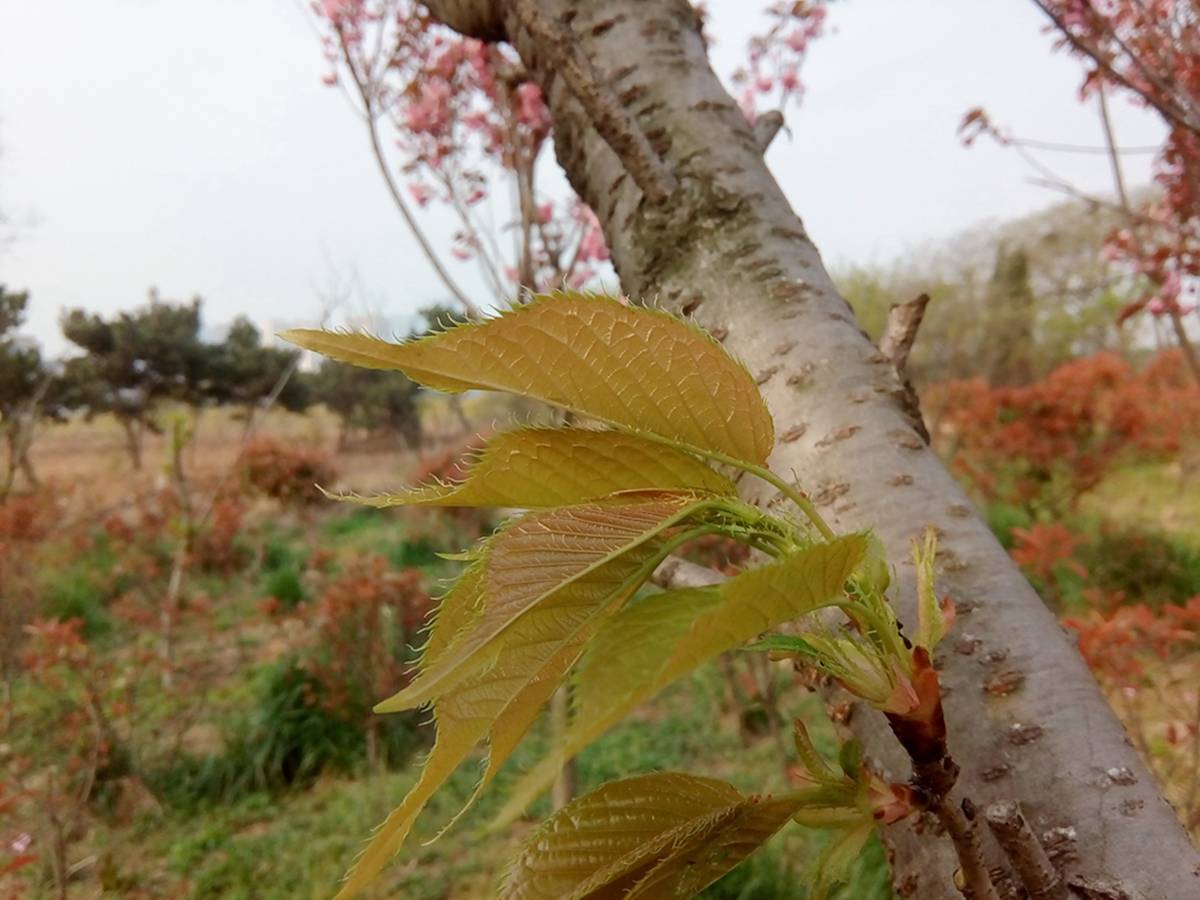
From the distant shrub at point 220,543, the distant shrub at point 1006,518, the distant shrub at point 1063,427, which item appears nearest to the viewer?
the distant shrub at point 1063,427

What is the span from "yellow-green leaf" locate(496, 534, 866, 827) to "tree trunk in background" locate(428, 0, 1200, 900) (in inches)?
9.3

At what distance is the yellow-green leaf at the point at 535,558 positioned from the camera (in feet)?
0.93

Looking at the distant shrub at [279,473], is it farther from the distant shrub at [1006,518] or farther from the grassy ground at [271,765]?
the distant shrub at [1006,518]

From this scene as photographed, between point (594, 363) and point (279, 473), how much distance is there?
8.73 meters

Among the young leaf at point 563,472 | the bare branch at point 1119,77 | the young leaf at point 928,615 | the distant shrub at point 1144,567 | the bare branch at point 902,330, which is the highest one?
the bare branch at point 1119,77

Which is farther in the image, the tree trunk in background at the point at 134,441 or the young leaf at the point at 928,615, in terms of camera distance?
the tree trunk in background at the point at 134,441

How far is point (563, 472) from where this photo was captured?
35 centimetres

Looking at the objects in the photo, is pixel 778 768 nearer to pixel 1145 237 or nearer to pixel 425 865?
pixel 425 865

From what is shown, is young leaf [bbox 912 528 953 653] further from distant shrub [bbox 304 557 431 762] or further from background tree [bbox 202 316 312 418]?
background tree [bbox 202 316 312 418]

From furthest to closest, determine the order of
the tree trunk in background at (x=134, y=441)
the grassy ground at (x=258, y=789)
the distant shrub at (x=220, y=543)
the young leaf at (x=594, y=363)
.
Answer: the tree trunk in background at (x=134, y=441) < the distant shrub at (x=220, y=543) < the grassy ground at (x=258, y=789) < the young leaf at (x=594, y=363)

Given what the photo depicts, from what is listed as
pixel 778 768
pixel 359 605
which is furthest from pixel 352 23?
pixel 778 768

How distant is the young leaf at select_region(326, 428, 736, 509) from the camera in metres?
0.34

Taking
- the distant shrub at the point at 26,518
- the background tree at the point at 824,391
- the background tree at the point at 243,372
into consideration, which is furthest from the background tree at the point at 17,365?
the background tree at the point at 824,391

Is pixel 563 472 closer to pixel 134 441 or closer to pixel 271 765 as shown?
pixel 271 765
